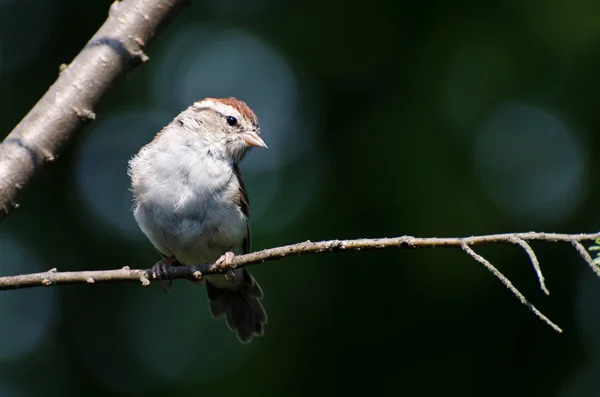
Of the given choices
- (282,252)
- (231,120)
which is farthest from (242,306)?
(282,252)

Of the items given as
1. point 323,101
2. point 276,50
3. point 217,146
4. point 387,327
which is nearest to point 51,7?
point 276,50

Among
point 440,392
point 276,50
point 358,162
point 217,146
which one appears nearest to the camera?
point 217,146

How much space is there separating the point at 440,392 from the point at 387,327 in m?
0.78

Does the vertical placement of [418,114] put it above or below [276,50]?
below

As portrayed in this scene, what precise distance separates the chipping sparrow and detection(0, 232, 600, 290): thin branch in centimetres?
97

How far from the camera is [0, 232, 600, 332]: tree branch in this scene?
2.70 metres

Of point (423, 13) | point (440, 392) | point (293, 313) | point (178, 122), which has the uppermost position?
point (423, 13)

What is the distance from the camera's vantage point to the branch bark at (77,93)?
11.6 ft

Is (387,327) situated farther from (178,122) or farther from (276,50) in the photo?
(276,50)

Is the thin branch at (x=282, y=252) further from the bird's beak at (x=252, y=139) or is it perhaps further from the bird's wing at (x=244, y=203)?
the bird's beak at (x=252, y=139)

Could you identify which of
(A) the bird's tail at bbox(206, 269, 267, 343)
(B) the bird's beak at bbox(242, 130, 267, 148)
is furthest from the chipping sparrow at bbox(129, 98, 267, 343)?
(A) the bird's tail at bbox(206, 269, 267, 343)

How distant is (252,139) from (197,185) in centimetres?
76

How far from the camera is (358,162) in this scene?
8.17 m

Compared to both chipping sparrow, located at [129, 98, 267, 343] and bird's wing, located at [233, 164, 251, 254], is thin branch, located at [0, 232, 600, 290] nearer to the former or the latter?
chipping sparrow, located at [129, 98, 267, 343]
